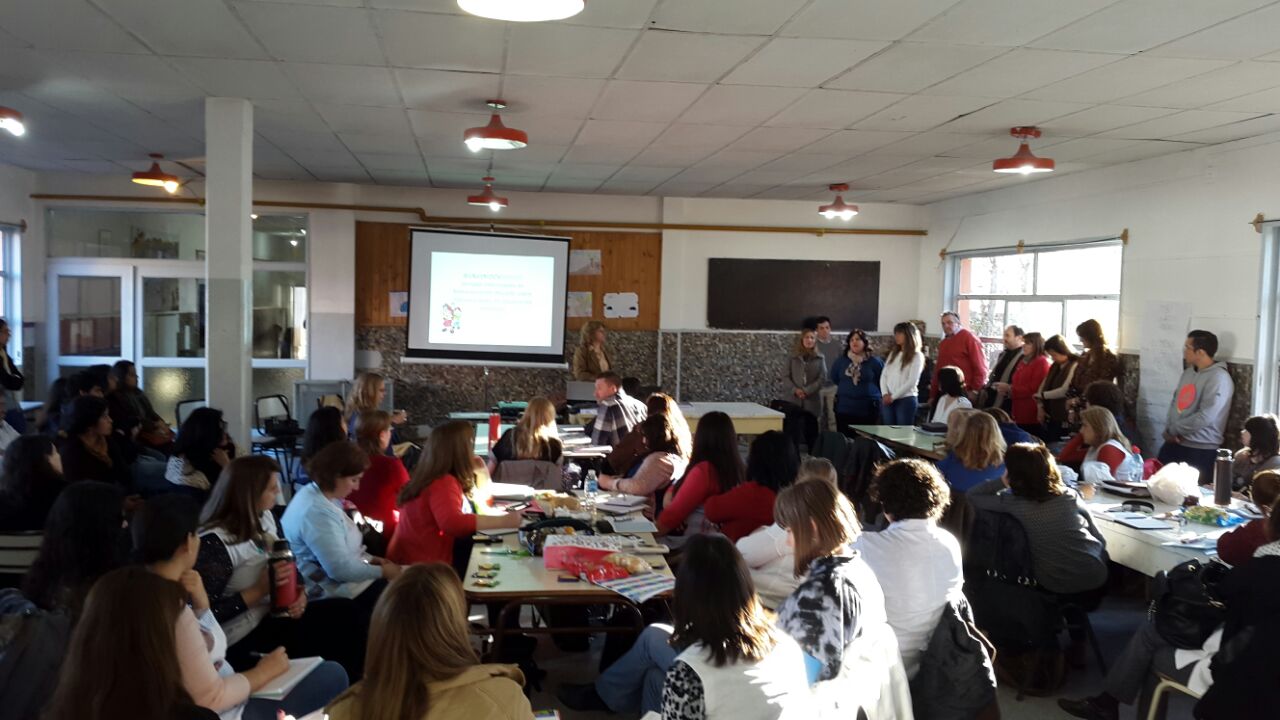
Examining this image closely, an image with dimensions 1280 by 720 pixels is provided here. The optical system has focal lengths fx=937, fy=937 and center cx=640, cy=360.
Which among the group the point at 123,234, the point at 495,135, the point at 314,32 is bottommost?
the point at 123,234

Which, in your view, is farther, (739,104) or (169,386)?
(169,386)

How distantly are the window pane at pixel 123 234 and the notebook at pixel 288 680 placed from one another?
886 centimetres

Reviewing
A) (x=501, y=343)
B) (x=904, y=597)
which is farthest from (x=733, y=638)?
(x=501, y=343)

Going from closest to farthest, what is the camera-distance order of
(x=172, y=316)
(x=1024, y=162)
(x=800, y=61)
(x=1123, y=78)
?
(x=800, y=61), (x=1123, y=78), (x=1024, y=162), (x=172, y=316)

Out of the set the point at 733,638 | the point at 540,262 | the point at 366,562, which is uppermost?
the point at 540,262

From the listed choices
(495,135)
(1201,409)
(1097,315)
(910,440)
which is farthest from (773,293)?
(495,135)

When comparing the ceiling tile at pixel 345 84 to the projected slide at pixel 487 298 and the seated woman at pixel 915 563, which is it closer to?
the seated woman at pixel 915 563

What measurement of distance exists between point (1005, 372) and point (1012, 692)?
204 inches

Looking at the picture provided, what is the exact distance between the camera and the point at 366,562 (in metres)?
3.79

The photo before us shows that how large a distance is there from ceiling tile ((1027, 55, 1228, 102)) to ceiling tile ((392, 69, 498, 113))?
125 inches

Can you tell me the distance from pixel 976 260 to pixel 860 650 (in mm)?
8670

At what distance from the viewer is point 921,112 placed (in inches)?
233

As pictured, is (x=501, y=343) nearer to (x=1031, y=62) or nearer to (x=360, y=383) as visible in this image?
(x=360, y=383)

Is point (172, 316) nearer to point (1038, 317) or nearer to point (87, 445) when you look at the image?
point (87, 445)
